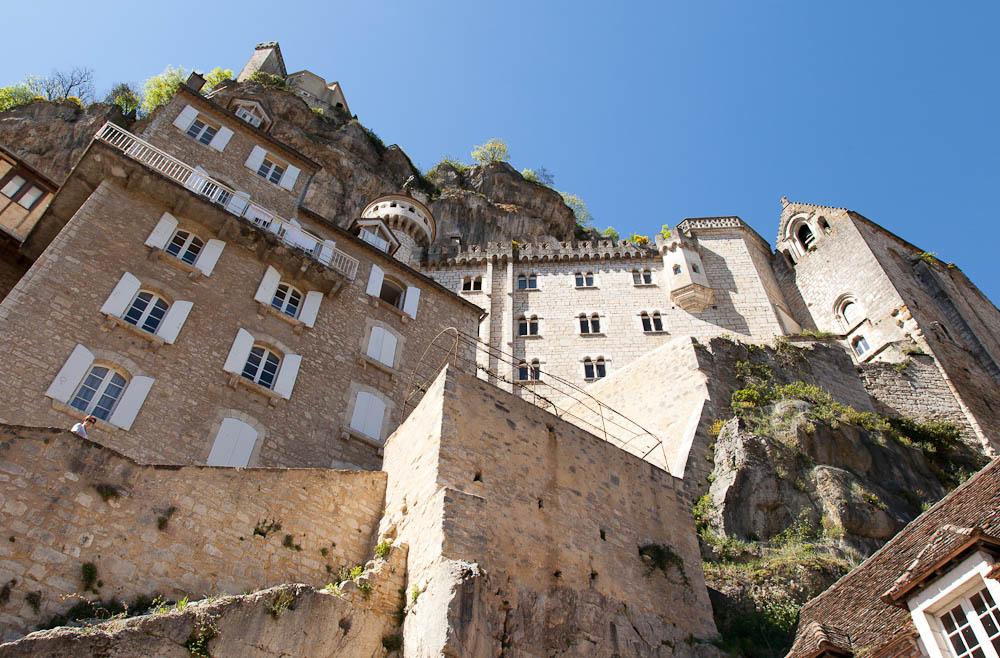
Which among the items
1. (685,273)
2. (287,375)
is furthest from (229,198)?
(685,273)

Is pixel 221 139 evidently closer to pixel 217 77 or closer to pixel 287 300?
pixel 287 300

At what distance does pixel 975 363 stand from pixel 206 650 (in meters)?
32.6

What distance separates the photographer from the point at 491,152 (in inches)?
1951

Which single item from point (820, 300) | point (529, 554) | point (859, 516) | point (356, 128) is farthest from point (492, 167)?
point (529, 554)

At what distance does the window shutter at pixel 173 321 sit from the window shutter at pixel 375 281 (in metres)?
4.92

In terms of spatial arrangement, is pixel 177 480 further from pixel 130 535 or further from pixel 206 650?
pixel 206 650

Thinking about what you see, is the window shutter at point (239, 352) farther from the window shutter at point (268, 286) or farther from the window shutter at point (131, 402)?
the window shutter at point (131, 402)

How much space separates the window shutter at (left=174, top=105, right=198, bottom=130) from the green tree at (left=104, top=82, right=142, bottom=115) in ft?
71.1

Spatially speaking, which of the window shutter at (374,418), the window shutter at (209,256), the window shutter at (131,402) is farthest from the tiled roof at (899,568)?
the window shutter at (209,256)

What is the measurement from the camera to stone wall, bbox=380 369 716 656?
904 cm

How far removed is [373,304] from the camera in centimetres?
1844

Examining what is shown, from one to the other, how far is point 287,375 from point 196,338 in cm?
191

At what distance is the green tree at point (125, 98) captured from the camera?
38.1 metres

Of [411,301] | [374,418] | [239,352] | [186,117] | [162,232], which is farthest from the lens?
[411,301]
